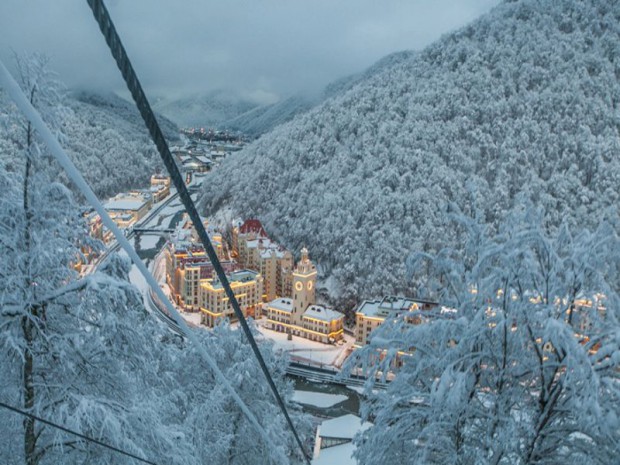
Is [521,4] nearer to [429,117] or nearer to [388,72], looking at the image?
[388,72]

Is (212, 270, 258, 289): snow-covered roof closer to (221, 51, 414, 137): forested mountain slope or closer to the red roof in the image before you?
the red roof

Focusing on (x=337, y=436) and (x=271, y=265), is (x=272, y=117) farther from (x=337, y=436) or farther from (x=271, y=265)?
(x=337, y=436)

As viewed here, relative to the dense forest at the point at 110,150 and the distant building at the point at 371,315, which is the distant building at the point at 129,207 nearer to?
the dense forest at the point at 110,150

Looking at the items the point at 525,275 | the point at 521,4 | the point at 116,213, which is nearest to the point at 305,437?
the point at 525,275

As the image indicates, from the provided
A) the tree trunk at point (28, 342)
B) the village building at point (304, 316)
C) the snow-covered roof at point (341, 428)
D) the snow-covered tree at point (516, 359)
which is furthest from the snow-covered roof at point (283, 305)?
the tree trunk at point (28, 342)

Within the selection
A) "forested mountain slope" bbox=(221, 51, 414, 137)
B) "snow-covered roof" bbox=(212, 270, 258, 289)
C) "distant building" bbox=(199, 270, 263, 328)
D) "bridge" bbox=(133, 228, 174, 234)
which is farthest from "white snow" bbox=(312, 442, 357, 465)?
"forested mountain slope" bbox=(221, 51, 414, 137)
